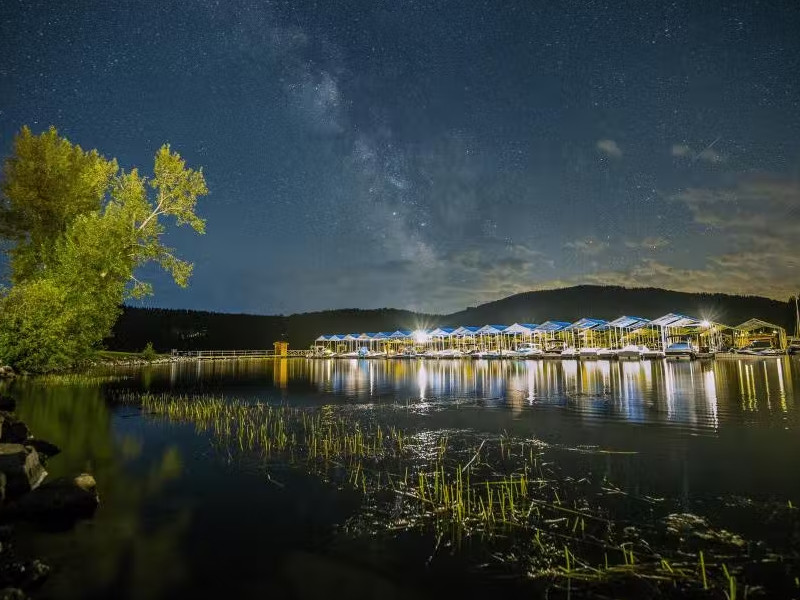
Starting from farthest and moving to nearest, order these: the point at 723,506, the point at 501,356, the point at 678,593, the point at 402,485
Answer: the point at 501,356 → the point at 402,485 → the point at 723,506 → the point at 678,593

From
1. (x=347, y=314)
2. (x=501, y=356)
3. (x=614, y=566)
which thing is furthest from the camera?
(x=347, y=314)

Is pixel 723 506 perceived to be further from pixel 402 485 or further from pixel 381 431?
pixel 381 431

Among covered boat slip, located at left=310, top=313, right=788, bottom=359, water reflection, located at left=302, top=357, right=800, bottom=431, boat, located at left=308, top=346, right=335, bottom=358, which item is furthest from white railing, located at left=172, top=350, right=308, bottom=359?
water reflection, located at left=302, top=357, right=800, bottom=431

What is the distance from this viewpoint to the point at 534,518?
657cm

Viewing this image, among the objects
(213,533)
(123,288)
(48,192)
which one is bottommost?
(213,533)

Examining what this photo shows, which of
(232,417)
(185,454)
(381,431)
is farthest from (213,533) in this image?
(232,417)

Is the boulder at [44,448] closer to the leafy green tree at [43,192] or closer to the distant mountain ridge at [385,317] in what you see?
the leafy green tree at [43,192]

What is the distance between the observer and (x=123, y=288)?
26328 mm

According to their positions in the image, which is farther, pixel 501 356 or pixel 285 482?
pixel 501 356

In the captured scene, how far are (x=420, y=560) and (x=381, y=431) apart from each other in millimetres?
7889

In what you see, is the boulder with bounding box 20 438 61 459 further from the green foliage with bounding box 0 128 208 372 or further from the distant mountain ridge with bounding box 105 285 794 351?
the distant mountain ridge with bounding box 105 285 794 351

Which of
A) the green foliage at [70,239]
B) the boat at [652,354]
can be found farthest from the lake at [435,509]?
the boat at [652,354]

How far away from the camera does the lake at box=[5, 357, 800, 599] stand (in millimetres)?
5031

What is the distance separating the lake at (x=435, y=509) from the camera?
503 centimetres
